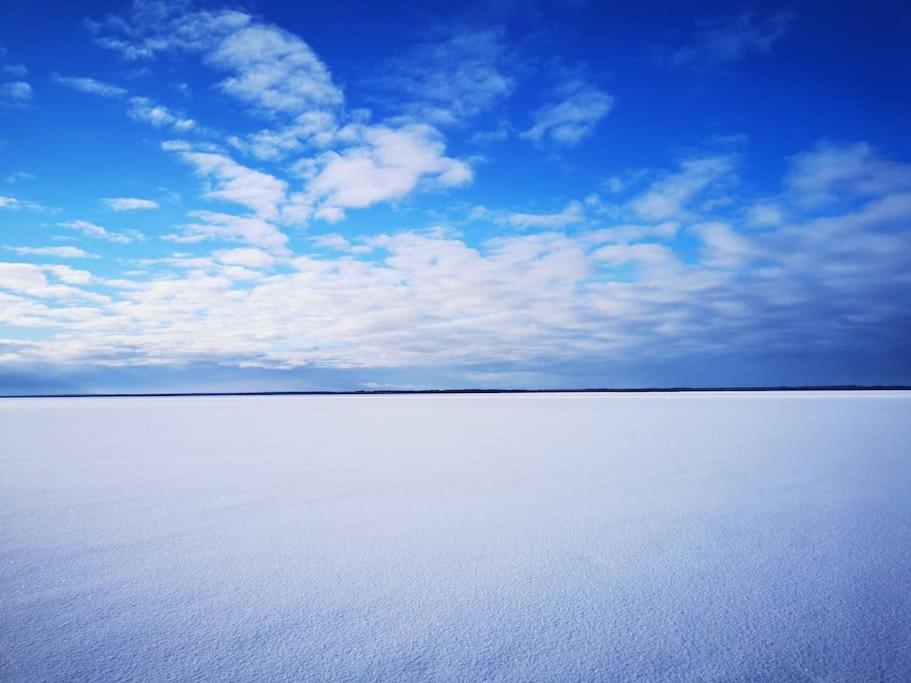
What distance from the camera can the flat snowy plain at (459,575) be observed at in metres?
1.88

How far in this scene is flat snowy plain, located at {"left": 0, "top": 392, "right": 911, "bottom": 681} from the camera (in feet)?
6.16

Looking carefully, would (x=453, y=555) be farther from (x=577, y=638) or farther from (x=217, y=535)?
(x=217, y=535)

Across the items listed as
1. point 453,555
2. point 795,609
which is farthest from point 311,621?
point 795,609

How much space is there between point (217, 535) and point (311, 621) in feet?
4.89

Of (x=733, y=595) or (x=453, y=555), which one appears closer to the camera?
(x=733, y=595)

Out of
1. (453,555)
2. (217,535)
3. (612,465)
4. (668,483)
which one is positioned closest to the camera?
(453,555)

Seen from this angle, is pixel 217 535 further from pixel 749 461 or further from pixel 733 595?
pixel 749 461

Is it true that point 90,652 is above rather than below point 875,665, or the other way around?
below

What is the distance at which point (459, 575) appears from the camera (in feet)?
8.69

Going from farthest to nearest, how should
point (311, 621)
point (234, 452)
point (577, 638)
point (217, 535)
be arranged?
point (234, 452) → point (217, 535) → point (311, 621) → point (577, 638)

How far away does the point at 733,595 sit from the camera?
7.85 ft

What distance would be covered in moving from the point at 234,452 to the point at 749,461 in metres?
6.70

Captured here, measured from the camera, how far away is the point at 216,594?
95.3 inches

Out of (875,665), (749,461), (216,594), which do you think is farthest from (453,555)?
(749,461)
